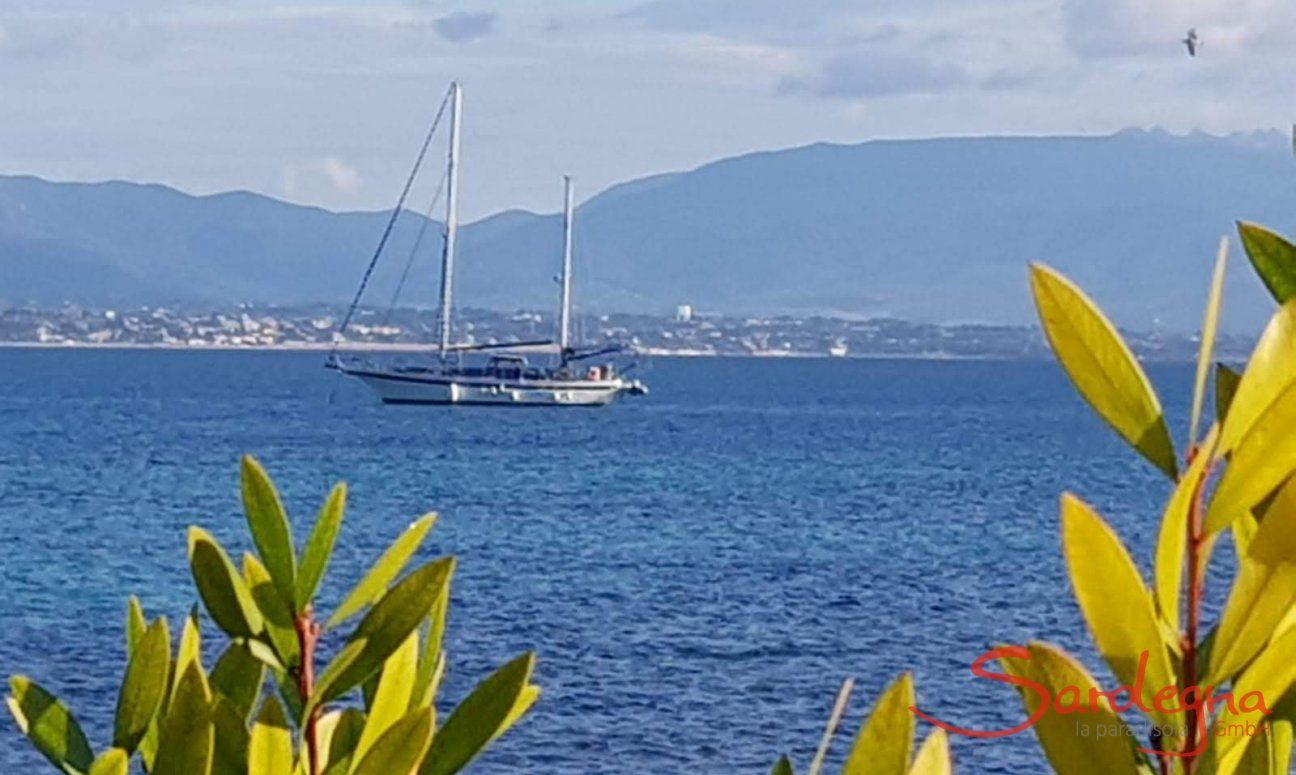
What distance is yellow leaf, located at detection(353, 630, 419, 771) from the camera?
47.3 inches

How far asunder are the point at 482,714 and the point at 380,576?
82 mm

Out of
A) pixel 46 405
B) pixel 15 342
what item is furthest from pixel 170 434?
pixel 15 342

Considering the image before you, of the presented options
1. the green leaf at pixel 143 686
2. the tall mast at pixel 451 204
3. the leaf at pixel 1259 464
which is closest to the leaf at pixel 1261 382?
the leaf at pixel 1259 464

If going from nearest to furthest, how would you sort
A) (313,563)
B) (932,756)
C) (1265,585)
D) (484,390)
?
(1265,585) < (932,756) < (313,563) < (484,390)

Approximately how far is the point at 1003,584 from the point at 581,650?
34.9 feet

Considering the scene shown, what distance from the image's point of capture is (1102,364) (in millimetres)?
937

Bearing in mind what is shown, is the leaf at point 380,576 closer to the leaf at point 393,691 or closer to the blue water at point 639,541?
the leaf at point 393,691

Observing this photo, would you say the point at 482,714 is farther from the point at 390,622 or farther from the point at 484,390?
the point at 484,390

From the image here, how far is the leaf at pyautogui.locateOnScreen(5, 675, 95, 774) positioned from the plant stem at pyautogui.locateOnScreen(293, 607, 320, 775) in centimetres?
12

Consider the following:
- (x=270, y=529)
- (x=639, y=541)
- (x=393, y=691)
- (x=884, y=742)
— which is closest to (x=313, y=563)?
(x=270, y=529)

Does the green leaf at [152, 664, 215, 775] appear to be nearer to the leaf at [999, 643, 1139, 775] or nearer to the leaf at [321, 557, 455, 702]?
the leaf at [321, 557, 455, 702]

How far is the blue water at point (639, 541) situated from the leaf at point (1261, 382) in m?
0.64

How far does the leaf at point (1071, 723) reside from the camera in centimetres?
95

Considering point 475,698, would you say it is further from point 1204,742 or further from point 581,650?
point 581,650
